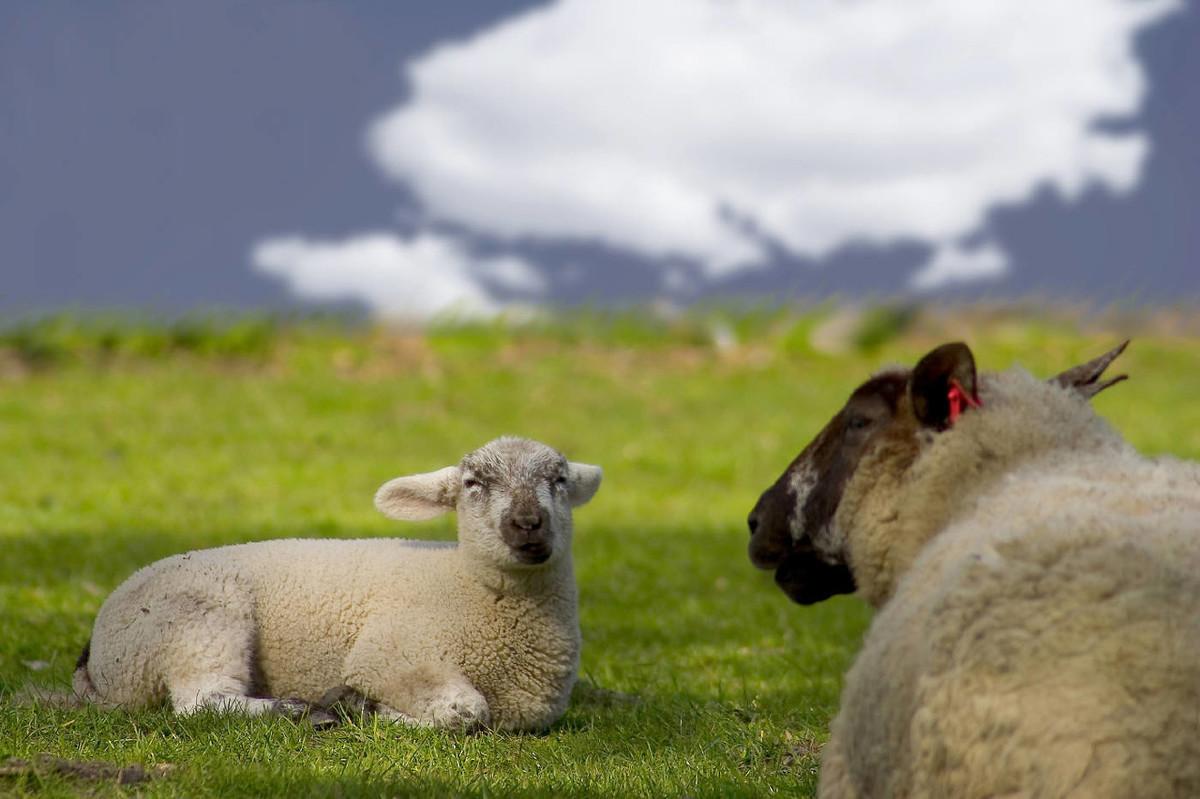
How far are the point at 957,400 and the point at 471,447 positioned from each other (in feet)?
47.7

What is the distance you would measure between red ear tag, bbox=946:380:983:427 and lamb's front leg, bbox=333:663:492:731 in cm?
273

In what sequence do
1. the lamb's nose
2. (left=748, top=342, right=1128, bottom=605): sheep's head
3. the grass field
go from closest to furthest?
(left=748, top=342, right=1128, bottom=605): sheep's head, the grass field, the lamb's nose

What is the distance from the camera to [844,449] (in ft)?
14.6

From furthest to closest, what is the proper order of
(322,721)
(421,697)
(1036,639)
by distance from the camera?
1. (421,697)
2. (322,721)
3. (1036,639)

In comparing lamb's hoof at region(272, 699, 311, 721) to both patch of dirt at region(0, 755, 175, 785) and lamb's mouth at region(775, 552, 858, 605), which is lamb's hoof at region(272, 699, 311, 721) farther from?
lamb's mouth at region(775, 552, 858, 605)

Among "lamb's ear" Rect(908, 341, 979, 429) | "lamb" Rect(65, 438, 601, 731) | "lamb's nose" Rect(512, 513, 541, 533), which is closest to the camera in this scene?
"lamb's ear" Rect(908, 341, 979, 429)

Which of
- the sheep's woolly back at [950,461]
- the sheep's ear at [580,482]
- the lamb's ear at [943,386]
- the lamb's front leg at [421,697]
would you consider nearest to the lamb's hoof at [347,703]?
the lamb's front leg at [421,697]

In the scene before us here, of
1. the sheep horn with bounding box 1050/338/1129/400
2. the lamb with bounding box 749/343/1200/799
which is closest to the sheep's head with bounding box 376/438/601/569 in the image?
the lamb with bounding box 749/343/1200/799

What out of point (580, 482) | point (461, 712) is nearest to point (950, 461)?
point (580, 482)

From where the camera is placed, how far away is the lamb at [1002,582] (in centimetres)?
318

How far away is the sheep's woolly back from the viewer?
13.7ft

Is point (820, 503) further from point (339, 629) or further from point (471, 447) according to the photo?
point (471, 447)

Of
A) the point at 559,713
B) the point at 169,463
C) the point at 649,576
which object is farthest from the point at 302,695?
the point at 169,463

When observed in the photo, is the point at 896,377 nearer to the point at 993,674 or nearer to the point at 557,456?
the point at 993,674
